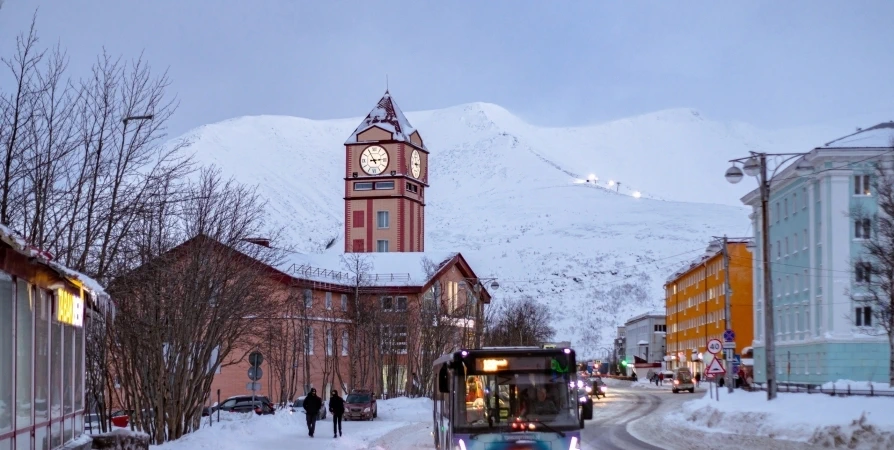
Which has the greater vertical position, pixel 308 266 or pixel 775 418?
pixel 308 266

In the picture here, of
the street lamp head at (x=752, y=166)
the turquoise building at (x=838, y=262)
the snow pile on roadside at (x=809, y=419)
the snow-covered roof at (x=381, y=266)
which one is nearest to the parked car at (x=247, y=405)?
the snow pile on roadside at (x=809, y=419)

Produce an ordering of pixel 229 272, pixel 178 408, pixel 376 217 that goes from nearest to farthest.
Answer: pixel 178 408, pixel 229 272, pixel 376 217

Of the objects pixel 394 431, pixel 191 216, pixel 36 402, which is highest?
pixel 191 216

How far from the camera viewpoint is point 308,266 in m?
81.6

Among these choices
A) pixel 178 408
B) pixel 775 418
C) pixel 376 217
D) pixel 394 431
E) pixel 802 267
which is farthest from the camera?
pixel 376 217

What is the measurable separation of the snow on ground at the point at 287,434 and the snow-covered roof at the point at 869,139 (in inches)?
1202

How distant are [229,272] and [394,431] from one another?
13667 mm

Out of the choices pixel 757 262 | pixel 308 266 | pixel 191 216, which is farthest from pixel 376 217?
pixel 191 216

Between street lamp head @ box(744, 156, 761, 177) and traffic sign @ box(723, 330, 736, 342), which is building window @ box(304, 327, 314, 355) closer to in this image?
traffic sign @ box(723, 330, 736, 342)

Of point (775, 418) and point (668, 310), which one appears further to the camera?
point (668, 310)

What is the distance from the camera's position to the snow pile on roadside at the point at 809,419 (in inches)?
1049

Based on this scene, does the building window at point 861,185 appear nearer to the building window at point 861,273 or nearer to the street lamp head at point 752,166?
the building window at point 861,273

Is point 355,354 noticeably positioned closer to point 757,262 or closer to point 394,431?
point 394,431

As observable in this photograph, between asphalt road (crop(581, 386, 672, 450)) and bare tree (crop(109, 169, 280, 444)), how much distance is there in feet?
36.2
